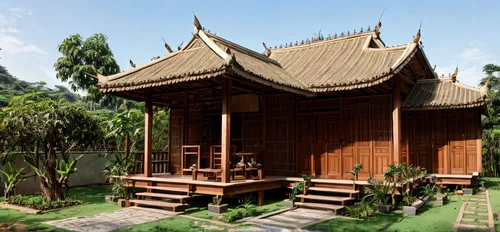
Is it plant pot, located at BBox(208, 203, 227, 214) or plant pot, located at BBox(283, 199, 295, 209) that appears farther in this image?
plant pot, located at BBox(283, 199, 295, 209)

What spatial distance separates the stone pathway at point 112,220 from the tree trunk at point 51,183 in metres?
1.72

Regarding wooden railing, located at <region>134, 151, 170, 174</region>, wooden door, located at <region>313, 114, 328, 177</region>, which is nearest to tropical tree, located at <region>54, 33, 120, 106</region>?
wooden railing, located at <region>134, 151, 170, 174</region>

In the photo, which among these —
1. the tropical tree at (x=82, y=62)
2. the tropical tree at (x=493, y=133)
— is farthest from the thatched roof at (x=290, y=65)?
the tropical tree at (x=82, y=62)

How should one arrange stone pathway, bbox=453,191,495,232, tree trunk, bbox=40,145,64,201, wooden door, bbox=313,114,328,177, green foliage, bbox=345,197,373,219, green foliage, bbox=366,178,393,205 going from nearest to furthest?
stone pathway, bbox=453,191,495,232, green foliage, bbox=345,197,373,219, green foliage, bbox=366,178,393,205, tree trunk, bbox=40,145,64,201, wooden door, bbox=313,114,328,177

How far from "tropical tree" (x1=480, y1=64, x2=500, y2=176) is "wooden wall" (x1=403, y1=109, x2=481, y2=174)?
219 inches

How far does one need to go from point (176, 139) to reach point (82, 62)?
12.7 meters

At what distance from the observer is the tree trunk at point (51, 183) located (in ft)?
27.2

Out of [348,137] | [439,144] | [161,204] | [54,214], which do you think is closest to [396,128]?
[348,137]

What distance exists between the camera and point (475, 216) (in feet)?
22.6

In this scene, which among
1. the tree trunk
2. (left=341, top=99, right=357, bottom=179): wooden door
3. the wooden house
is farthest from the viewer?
(left=341, top=99, right=357, bottom=179): wooden door

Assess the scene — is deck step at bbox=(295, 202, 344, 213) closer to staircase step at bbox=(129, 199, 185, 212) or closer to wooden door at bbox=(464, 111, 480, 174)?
staircase step at bbox=(129, 199, 185, 212)

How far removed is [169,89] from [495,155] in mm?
14529

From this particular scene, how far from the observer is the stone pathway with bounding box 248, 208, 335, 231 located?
625 cm

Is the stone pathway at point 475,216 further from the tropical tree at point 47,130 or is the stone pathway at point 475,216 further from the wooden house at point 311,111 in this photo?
the tropical tree at point 47,130
